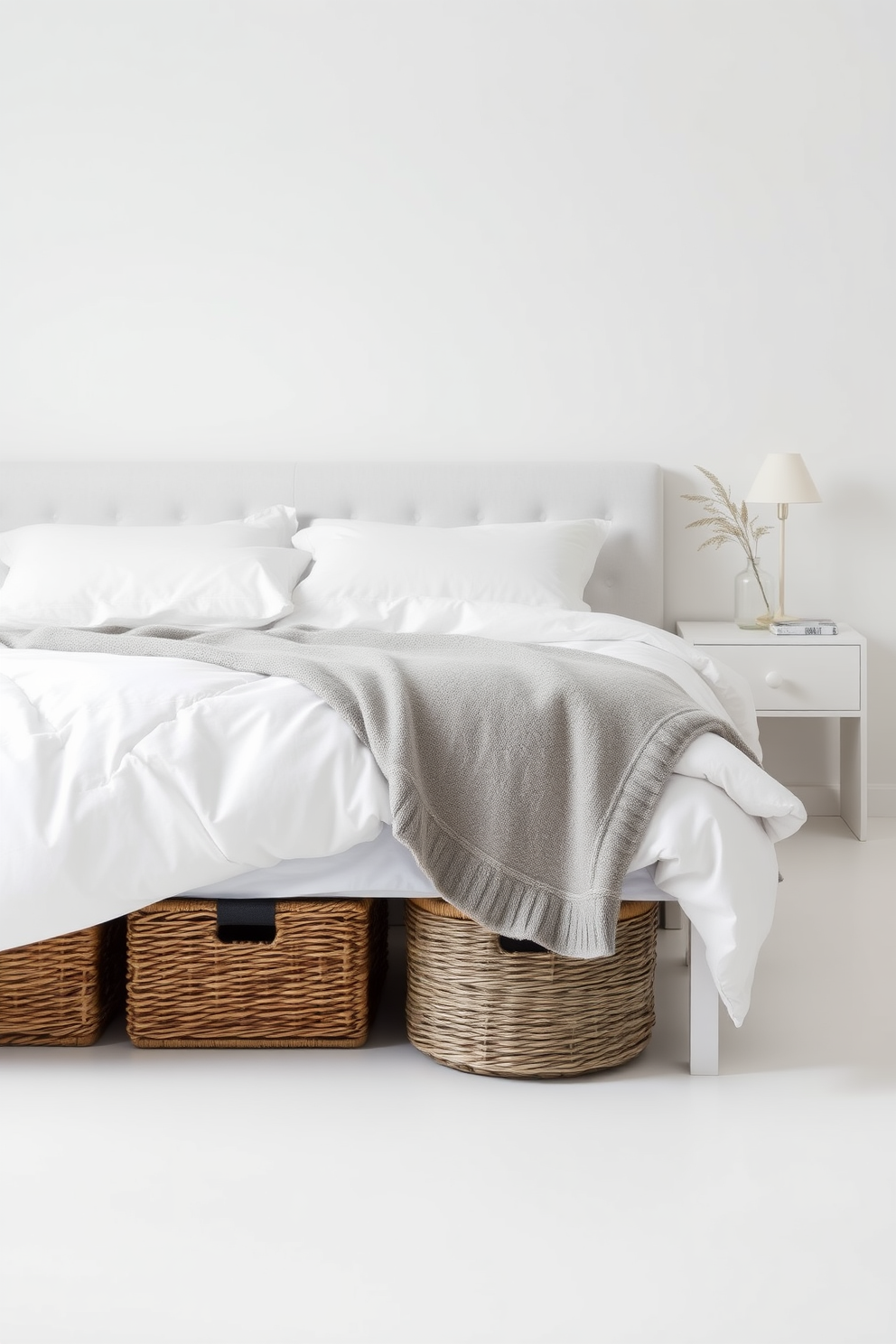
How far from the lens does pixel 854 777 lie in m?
3.56

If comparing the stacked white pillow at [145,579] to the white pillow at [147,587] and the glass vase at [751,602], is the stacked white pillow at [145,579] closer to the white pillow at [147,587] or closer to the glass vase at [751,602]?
the white pillow at [147,587]

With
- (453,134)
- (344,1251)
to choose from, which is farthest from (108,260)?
(344,1251)

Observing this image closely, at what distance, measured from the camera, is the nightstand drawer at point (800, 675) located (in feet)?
11.4

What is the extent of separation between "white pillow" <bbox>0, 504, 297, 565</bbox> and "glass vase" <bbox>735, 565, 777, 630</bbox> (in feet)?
4.50

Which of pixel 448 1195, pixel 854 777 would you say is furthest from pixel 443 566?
pixel 448 1195

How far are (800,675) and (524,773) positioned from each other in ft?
5.93

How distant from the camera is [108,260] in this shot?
383cm

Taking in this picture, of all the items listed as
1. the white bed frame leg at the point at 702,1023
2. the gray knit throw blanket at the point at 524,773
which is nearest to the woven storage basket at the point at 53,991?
the gray knit throw blanket at the point at 524,773

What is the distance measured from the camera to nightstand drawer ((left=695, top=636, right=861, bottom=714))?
3.47m

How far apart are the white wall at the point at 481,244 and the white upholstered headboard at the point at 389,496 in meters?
0.13

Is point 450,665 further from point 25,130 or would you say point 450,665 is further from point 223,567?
point 25,130

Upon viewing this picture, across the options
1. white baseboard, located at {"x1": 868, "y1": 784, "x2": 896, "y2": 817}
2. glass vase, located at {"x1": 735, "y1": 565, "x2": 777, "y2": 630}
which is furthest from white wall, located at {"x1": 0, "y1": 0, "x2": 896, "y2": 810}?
glass vase, located at {"x1": 735, "y1": 565, "x2": 777, "y2": 630}

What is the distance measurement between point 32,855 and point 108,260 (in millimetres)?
2569

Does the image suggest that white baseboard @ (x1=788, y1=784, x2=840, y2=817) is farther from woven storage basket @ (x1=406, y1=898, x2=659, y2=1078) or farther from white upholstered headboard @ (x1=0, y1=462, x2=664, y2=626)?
woven storage basket @ (x1=406, y1=898, x2=659, y2=1078)
